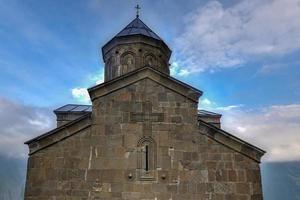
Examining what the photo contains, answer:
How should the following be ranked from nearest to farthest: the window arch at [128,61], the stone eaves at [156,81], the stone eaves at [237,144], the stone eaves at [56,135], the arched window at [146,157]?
the arched window at [146,157] → the stone eaves at [56,135] → the stone eaves at [237,144] → the stone eaves at [156,81] → the window arch at [128,61]

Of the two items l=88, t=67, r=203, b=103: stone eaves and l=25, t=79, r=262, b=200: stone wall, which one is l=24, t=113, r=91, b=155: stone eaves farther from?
l=88, t=67, r=203, b=103: stone eaves

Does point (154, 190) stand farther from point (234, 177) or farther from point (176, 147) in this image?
point (234, 177)

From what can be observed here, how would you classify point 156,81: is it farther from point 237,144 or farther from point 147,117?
point 237,144

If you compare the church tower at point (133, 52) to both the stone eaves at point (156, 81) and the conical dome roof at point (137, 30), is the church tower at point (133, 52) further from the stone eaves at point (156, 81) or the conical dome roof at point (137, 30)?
the stone eaves at point (156, 81)

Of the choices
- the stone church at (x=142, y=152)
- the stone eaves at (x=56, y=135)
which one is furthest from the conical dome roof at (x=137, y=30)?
the stone eaves at (x=56, y=135)

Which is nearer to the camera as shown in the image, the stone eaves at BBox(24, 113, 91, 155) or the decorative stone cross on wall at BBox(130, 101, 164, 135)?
the stone eaves at BBox(24, 113, 91, 155)

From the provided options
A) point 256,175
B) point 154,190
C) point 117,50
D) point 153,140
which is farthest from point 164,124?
point 117,50

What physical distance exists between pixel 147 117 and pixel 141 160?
1.11 m

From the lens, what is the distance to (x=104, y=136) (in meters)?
8.68

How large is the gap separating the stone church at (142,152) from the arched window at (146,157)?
24mm

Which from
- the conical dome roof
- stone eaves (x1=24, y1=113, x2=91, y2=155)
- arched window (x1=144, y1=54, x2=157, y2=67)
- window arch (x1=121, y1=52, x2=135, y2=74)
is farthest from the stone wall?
the conical dome roof

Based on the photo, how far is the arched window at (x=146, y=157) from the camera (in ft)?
27.6

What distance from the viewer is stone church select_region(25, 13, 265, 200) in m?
8.32

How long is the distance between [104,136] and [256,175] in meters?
3.96
